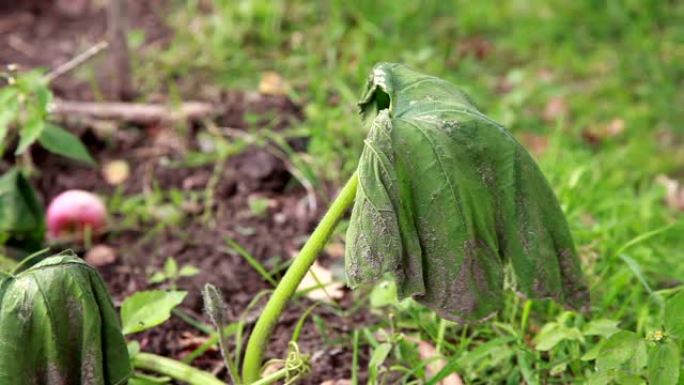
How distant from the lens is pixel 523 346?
2.21 m

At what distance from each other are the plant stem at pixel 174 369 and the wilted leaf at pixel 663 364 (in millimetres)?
804

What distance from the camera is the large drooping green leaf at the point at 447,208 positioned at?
1.72m

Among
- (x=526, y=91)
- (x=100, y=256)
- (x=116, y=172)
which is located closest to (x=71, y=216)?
(x=100, y=256)

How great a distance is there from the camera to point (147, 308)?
6.93ft

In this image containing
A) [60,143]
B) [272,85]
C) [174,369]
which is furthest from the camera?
[272,85]

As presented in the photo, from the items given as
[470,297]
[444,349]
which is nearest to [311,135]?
[444,349]

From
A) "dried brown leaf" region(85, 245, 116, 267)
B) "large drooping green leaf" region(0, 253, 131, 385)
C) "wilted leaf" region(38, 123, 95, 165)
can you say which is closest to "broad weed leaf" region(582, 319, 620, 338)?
"large drooping green leaf" region(0, 253, 131, 385)

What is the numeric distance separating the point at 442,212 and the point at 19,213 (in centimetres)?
111

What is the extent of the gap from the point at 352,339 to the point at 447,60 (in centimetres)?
204

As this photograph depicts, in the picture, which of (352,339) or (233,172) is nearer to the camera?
(352,339)

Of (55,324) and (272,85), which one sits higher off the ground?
(272,85)

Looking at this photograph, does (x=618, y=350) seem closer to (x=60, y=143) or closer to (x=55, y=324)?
(x=55, y=324)

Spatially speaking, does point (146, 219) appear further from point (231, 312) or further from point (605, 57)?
point (605, 57)

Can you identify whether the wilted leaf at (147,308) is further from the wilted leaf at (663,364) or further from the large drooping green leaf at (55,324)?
the wilted leaf at (663,364)
